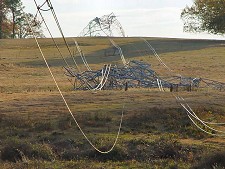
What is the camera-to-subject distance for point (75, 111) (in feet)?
66.7

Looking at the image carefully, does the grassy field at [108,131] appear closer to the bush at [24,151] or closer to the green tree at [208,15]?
the bush at [24,151]

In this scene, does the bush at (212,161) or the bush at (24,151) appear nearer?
the bush at (212,161)

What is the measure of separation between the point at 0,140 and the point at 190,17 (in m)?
57.6

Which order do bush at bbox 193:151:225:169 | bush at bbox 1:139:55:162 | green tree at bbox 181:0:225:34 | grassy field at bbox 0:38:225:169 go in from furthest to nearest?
green tree at bbox 181:0:225:34
bush at bbox 1:139:55:162
grassy field at bbox 0:38:225:169
bush at bbox 193:151:225:169

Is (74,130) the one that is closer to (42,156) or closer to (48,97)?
(42,156)

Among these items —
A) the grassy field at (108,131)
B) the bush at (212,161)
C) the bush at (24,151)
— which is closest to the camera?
the bush at (212,161)

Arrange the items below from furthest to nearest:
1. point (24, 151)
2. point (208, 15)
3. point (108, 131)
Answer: point (208, 15)
point (108, 131)
point (24, 151)

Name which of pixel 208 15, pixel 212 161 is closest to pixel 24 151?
pixel 212 161

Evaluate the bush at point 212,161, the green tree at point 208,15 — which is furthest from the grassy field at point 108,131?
the green tree at point 208,15

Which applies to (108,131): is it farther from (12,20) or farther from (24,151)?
(12,20)

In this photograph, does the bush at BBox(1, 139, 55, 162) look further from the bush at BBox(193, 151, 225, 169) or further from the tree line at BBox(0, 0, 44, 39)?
the tree line at BBox(0, 0, 44, 39)

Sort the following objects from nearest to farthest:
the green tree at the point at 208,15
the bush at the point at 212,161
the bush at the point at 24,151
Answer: the bush at the point at 212,161
the bush at the point at 24,151
the green tree at the point at 208,15

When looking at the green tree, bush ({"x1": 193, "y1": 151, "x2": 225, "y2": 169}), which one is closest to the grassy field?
bush ({"x1": 193, "y1": 151, "x2": 225, "y2": 169})

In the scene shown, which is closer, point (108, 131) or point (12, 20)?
point (108, 131)
